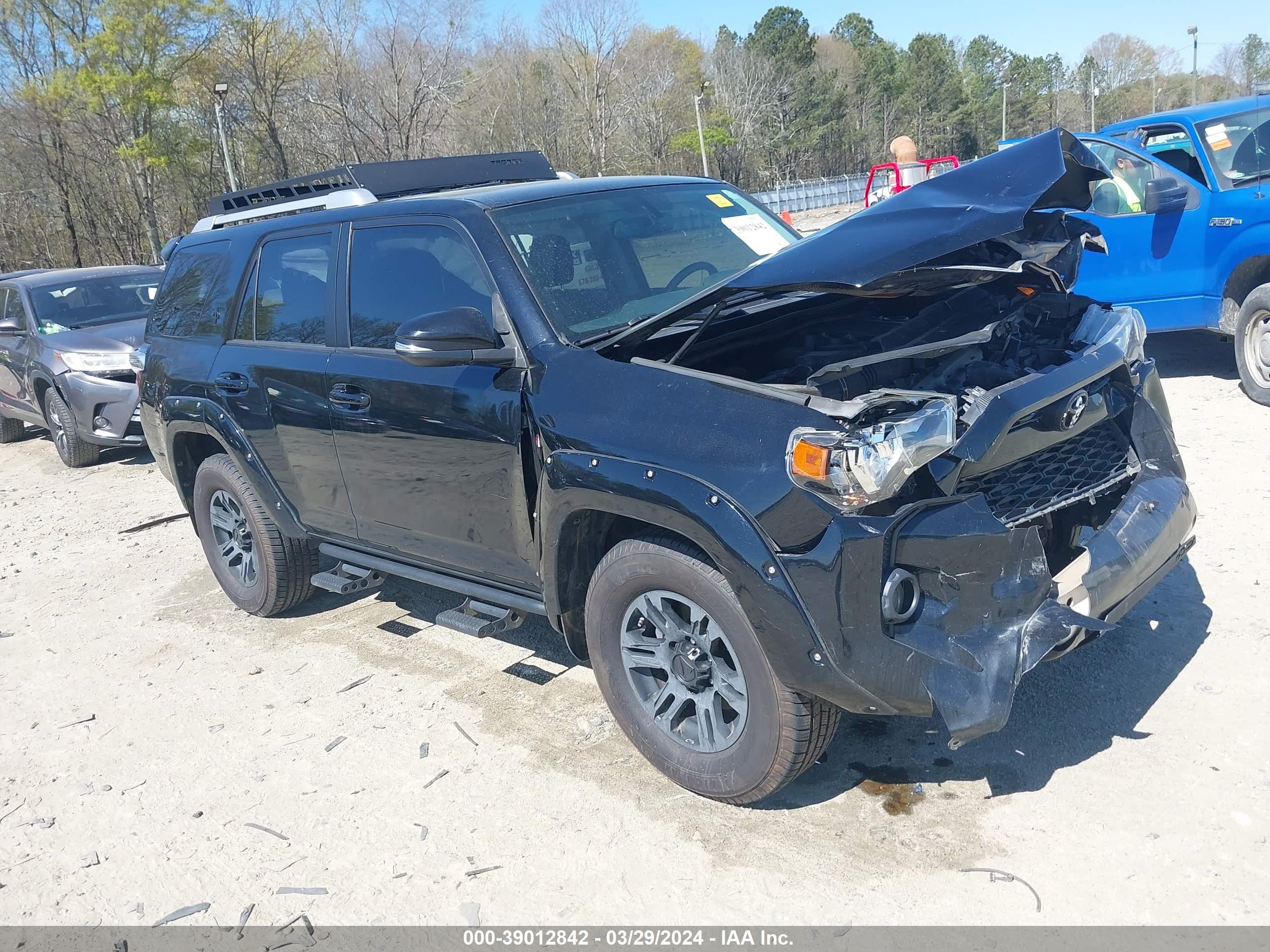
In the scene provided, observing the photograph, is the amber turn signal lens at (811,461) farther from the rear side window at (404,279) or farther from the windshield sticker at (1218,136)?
the windshield sticker at (1218,136)

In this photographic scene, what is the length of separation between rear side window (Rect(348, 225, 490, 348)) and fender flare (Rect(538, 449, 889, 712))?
39.6 inches

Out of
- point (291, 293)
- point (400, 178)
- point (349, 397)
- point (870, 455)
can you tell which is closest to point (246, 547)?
point (291, 293)

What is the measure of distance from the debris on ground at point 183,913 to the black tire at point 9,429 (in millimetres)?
11162

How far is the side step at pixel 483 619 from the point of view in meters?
4.08

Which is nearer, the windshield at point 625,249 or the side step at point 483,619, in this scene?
the windshield at point 625,249

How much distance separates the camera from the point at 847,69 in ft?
286

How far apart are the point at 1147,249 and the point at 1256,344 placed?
3.55 ft

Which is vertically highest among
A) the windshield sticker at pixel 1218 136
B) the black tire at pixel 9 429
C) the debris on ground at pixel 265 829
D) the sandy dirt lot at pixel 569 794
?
the windshield sticker at pixel 1218 136

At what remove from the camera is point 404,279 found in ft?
14.0

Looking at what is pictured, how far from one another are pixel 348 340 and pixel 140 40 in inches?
1475

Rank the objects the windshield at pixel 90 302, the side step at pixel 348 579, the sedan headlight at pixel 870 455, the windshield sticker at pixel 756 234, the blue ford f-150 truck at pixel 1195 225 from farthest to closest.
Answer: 1. the windshield at pixel 90 302
2. the blue ford f-150 truck at pixel 1195 225
3. the side step at pixel 348 579
4. the windshield sticker at pixel 756 234
5. the sedan headlight at pixel 870 455

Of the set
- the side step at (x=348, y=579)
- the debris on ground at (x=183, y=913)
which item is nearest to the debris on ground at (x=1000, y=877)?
the debris on ground at (x=183, y=913)

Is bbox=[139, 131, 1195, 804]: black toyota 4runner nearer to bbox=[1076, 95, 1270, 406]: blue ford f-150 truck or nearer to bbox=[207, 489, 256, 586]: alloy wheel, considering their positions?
bbox=[207, 489, 256, 586]: alloy wheel

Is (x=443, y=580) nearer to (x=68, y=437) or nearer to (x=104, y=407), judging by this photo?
(x=104, y=407)
